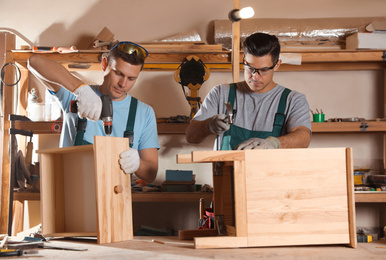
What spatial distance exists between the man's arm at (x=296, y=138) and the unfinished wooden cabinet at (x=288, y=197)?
1.53 feet

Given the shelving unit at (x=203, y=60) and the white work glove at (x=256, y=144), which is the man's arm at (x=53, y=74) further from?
the shelving unit at (x=203, y=60)

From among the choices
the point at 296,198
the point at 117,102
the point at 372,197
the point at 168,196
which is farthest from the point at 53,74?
the point at 372,197

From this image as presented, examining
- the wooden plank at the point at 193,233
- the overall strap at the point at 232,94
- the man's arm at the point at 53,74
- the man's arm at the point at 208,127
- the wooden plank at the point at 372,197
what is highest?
the man's arm at the point at 53,74

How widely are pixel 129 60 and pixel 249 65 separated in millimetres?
600

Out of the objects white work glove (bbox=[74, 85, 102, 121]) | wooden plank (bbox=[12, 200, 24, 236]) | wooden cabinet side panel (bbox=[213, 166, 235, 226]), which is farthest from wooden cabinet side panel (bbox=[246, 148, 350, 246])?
wooden plank (bbox=[12, 200, 24, 236])

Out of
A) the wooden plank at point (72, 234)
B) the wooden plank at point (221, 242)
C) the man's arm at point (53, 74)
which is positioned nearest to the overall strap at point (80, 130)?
the man's arm at point (53, 74)

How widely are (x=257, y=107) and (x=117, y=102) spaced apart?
0.73 meters

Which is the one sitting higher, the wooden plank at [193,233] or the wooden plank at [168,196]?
the wooden plank at [193,233]

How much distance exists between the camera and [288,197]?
148 centimetres

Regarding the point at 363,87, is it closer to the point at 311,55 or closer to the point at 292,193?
the point at 311,55

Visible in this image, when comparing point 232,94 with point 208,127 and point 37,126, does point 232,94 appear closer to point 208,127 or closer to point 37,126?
point 208,127

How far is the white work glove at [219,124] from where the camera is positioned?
204 cm

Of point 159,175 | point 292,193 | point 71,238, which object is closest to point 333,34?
point 159,175

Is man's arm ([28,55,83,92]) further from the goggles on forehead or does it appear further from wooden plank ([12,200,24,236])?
wooden plank ([12,200,24,236])
